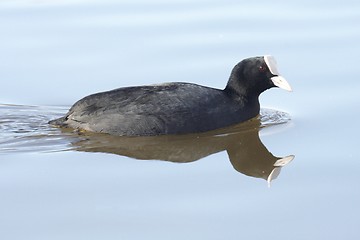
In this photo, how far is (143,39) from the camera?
385 inches

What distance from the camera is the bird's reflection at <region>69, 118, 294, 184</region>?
6.99 meters

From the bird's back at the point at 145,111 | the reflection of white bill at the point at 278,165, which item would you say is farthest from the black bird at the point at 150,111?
the reflection of white bill at the point at 278,165

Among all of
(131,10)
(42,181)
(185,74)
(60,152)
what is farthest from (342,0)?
(42,181)

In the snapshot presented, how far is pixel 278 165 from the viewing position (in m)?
6.90

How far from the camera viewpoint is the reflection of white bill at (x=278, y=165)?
6656 millimetres

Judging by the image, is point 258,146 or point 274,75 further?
point 274,75

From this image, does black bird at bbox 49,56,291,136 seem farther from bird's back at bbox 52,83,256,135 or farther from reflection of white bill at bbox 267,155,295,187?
reflection of white bill at bbox 267,155,295,187

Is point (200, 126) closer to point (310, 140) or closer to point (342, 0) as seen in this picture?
point (310, 140)

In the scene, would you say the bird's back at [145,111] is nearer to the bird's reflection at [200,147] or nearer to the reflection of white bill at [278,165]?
the bird's reflection at [200,147]

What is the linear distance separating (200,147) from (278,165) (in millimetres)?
774

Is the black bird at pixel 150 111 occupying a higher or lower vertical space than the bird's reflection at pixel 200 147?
higher

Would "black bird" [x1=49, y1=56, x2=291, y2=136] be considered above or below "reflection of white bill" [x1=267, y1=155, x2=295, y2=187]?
above

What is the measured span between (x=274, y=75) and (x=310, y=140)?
961 millimetres

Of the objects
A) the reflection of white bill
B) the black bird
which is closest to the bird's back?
the black bird
